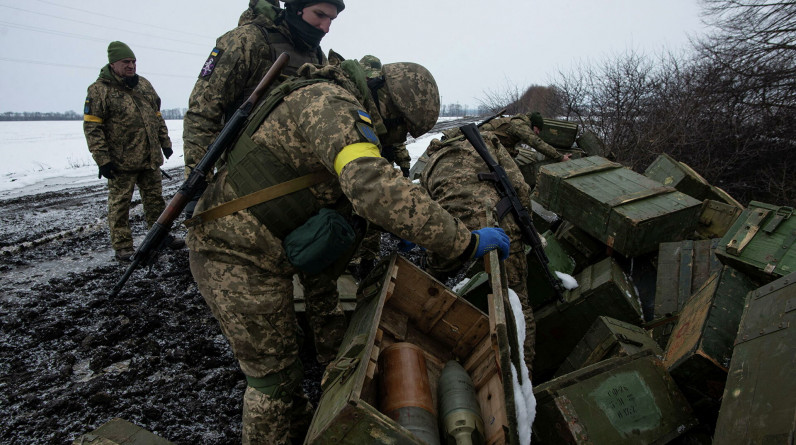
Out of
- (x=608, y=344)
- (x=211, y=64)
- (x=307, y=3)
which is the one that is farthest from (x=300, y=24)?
(x=608, y=344)

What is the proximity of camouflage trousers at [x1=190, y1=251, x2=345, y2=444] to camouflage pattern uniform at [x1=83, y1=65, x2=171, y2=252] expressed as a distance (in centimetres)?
323

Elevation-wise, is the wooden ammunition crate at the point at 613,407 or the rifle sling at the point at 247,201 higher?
the rifle sling at the point at 247,201

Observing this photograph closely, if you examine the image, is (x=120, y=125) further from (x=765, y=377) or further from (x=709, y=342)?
(x=765, y=377)

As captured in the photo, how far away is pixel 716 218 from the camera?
13.8ft

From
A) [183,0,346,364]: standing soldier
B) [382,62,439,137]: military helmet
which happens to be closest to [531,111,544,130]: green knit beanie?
[183,0,346,364]: standing soldier

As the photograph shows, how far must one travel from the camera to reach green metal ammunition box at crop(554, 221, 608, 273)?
13.4 ft

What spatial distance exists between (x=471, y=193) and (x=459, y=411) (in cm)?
189

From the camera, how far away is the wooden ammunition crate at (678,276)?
3023 mm

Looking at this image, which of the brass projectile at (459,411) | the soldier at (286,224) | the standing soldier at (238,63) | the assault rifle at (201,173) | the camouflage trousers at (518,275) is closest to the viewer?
the brass projectile at (459,411)

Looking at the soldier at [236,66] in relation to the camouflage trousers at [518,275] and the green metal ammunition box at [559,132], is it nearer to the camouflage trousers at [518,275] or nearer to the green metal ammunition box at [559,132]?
the camouflage trousers at [518,275]

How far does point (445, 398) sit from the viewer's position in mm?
Answer: 1798

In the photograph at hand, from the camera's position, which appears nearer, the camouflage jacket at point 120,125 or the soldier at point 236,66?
the soldier at point 236,66

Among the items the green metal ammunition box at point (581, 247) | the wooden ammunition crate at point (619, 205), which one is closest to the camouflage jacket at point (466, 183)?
the wooden ammunition crate at point (619, 205)

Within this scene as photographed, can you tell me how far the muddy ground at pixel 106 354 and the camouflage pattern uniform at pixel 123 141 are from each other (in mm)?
590
